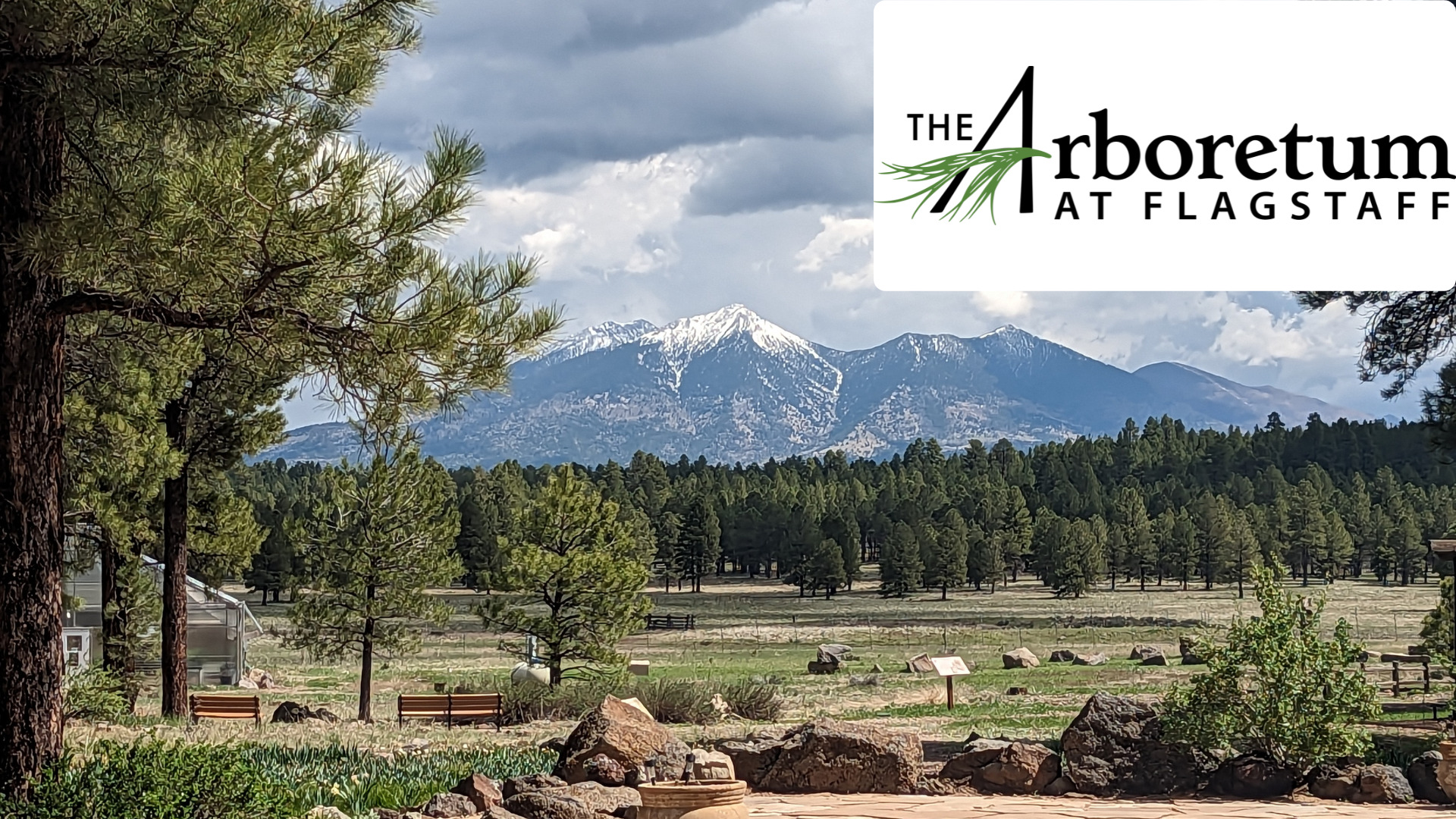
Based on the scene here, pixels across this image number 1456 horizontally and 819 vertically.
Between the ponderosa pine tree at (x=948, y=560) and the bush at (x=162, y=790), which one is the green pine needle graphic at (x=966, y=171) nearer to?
the bush at (x=162, y=790)

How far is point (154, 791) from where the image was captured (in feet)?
21.8

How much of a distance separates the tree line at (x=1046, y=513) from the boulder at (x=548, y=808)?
174ft

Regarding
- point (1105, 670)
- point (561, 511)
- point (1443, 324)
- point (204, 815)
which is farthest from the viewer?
point (1105, 670)

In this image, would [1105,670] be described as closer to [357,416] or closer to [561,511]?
[561,511]

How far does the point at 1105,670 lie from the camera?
3216 cm

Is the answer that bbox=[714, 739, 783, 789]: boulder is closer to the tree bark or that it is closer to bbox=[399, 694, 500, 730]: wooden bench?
bbox=[399, 694, 500, 730]: wooden bench

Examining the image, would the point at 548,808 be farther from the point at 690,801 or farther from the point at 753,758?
the point at 753,758

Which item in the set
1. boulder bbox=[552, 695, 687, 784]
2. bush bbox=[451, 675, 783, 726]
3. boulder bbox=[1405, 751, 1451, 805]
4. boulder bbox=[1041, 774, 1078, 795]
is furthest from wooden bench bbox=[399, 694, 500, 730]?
boulder bbox=[1405, 751, 1451, 805]

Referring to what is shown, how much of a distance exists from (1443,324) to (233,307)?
12348 millimetres

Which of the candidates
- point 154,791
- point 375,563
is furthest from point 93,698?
point 154,791

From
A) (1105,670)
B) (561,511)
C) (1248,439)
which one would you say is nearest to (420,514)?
(561,511)

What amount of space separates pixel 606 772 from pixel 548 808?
1211 mm

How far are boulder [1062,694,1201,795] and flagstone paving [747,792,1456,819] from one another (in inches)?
12.2

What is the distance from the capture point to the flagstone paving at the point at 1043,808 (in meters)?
8.96
